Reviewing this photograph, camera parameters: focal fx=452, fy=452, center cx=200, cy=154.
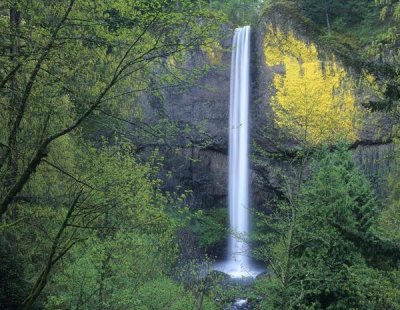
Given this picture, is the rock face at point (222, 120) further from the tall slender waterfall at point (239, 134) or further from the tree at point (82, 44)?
the tree at point (82, 44)

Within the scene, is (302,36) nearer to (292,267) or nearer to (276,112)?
(276,112)

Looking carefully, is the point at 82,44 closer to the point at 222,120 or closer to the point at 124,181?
the point at 124,181

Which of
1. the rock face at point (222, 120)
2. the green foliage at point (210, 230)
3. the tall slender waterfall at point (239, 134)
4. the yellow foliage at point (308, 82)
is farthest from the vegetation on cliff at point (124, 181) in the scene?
the tall slender waterfall at point (239, 134)

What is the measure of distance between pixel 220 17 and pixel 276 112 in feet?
58.7

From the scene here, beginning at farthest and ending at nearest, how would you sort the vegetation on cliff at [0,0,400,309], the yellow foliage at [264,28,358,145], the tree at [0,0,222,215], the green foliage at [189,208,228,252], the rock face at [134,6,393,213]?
the green foliage at [189,208,228,252], the rock face at [134,6,393,213], the yellow foliage at [264,28,358,145], the vegetation on cliff at [0,0,400,309], the tree at [0,0,222,215]

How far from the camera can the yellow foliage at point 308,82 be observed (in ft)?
68.0

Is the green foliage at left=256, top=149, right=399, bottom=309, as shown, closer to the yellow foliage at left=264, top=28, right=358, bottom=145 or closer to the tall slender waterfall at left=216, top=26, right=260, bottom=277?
the yellow foliage at left=264, top=28, right=358, bottom=145

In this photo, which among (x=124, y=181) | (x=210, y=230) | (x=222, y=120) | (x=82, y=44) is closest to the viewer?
(x=82, y=44)

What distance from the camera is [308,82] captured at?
71.1ft

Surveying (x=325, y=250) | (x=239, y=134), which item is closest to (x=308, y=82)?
(x=239, y=134)

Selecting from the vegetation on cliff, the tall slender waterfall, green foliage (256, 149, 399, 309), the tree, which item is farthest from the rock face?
the tree

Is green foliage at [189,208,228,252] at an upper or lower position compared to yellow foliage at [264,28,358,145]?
lower

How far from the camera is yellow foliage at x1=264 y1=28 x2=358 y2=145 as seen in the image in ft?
68.0

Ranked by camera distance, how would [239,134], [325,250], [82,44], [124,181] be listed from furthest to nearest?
1. [239,134]
2. [325,250]
3. [124,181]
4. [82,44]
